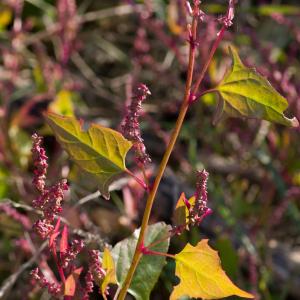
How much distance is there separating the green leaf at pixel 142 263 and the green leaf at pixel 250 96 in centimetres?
27

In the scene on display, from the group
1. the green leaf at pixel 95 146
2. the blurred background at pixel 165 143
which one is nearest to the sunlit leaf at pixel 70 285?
the green leaf at pixel 95 146

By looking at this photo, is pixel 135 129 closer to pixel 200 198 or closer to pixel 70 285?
pixel 200 198

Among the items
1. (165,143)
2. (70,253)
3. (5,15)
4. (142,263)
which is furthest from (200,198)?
(5,15)

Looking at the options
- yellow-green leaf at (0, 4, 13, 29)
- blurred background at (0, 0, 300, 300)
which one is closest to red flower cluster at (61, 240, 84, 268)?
blurred background at (0, 0, 300, 300)

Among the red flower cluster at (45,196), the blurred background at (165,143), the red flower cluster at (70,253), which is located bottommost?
the blurred background at (165,143)

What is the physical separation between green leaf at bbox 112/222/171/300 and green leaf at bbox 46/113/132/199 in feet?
0.64

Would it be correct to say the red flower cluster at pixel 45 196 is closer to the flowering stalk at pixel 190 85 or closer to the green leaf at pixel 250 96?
the flowering stalk at pixel 190 85

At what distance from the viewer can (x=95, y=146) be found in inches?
35.9

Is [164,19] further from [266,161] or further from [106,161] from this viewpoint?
[106,161]

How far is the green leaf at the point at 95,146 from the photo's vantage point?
2.92ft

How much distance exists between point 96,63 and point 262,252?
4.53 ft

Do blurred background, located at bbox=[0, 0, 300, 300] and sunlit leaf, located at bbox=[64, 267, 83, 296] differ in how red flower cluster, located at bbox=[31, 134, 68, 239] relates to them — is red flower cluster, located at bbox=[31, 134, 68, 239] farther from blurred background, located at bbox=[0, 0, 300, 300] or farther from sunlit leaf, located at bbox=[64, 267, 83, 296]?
blurred background, located at bbox=[0, 0, 300, 300]

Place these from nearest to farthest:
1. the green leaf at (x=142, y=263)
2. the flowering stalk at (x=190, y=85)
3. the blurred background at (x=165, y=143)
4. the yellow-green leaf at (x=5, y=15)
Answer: the flowering stalk at (x=190, y=85) → the green leaf at (x=142, y=263) → the blurred background at (x=165, y=143) → the yellow-green leaf at (x=5, y=15)

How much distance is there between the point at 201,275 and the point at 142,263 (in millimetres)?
242
